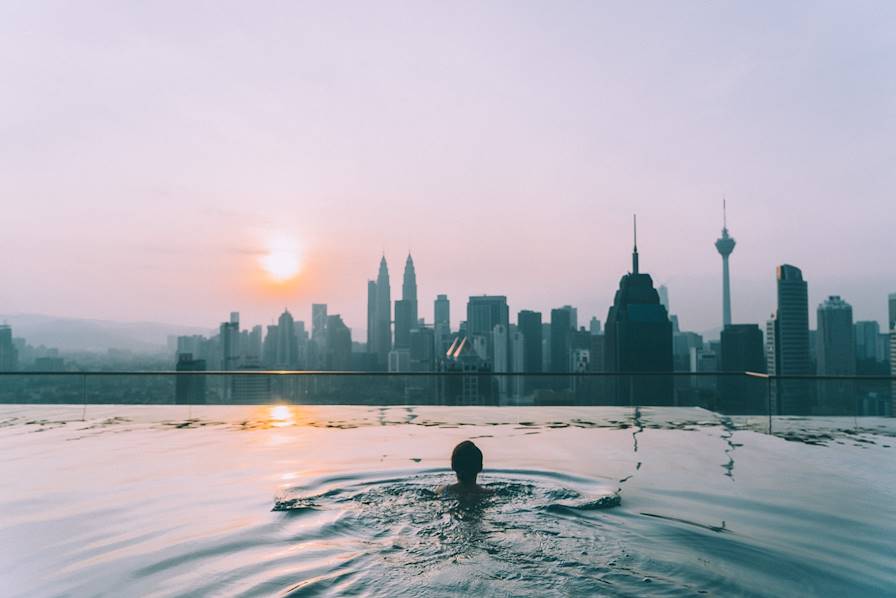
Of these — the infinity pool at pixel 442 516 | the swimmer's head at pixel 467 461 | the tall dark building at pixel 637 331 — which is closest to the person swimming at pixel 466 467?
the swimmer's head at pixel 467 461

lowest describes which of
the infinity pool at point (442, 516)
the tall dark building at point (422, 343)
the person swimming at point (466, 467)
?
the infinity pool at point (442, 516)

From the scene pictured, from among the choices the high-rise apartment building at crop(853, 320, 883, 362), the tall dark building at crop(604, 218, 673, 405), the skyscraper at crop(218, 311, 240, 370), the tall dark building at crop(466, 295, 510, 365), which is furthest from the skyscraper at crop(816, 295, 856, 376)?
the skyscraper at crop(218, 311, 240, 370)

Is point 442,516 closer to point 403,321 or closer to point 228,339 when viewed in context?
point 228,339

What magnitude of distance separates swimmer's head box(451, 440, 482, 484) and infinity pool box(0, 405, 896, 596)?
33 cm

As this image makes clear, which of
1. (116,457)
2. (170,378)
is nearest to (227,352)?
(170,378)

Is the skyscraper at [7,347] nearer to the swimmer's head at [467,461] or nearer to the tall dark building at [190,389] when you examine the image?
the tall dark building at [190,389]

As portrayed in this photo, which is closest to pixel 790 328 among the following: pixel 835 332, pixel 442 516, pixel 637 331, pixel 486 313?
pixel 835 332

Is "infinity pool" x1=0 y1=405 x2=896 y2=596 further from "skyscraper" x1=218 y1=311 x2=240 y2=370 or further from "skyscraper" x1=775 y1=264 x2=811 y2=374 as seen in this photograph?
"skyscraper" x1=775 y1=264 x2=811 y2=374

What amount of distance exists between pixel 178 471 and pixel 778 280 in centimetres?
10541

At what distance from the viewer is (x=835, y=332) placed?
3755 inches

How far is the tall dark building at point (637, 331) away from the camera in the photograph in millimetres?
76375

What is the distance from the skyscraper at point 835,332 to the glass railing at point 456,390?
287ft

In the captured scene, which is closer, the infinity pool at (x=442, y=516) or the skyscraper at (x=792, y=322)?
the infinity pool at (x=442, y=516)

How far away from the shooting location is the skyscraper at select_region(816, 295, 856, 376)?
90.6 metres
